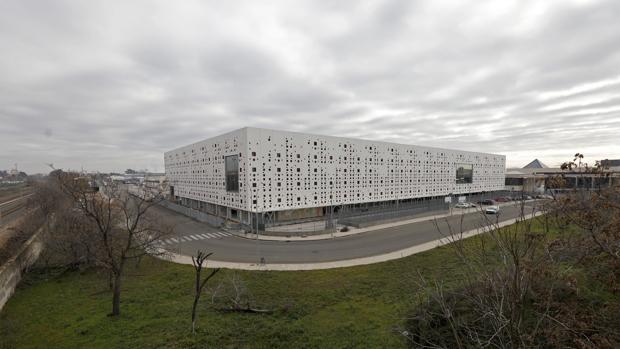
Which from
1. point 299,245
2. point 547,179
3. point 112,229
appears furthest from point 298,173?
point 547,179

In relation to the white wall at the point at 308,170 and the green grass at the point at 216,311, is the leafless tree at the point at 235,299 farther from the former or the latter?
the white wall at the point at 308,170

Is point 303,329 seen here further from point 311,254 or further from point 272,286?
point 311,254

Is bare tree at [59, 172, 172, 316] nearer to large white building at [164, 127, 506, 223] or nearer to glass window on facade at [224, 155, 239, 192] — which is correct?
glass window on facade at [224, 155, 239, 192]

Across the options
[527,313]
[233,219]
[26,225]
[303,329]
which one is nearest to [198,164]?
[233,219]

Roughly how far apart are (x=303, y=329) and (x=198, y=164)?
4269 centimetres

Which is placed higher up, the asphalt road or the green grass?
the green grass

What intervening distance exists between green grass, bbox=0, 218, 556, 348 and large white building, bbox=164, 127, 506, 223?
17.7 metres

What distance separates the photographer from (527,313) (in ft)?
23.7

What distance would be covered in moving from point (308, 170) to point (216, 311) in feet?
86.9

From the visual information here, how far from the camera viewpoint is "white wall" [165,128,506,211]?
34000 mm

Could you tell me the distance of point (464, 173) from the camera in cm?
6153

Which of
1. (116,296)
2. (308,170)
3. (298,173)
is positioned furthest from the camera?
(308,170)

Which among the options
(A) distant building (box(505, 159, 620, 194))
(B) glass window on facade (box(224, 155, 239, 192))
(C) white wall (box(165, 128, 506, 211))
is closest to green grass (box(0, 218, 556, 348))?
(A) distant building (box(505, 159, 620, 194))

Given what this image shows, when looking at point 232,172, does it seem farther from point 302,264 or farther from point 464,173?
point 464,173
